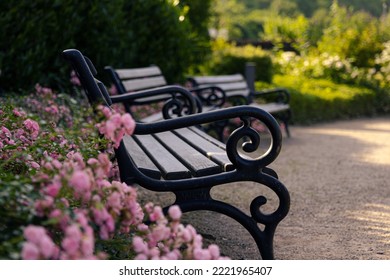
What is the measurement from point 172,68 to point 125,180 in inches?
217

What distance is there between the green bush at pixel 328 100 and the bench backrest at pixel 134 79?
425cm

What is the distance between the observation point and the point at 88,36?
7125 millimetres

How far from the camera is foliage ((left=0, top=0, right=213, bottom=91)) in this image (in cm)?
630

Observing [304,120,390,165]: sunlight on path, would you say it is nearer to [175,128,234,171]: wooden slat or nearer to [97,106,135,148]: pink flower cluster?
[175,128,234,171]: wooden slat

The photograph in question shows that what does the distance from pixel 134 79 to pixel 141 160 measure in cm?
291

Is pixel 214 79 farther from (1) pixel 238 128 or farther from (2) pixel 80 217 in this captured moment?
(2) pixel 80 217

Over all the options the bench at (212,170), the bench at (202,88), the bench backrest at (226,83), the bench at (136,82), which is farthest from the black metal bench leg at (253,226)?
the bench backrest at (226,83)

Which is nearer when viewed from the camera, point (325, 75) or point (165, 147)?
point (165, 147)

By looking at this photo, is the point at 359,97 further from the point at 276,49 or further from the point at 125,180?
the point at 125,180

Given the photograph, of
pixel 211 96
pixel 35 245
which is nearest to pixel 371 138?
pixel 211 96

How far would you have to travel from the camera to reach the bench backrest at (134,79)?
223 inches

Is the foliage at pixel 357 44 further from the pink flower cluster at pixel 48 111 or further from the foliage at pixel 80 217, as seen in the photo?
the foliage at pixel 80 217

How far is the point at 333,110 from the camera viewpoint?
444 inches

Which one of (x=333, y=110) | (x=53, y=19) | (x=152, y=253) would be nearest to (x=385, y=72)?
(x=333, y=110)
